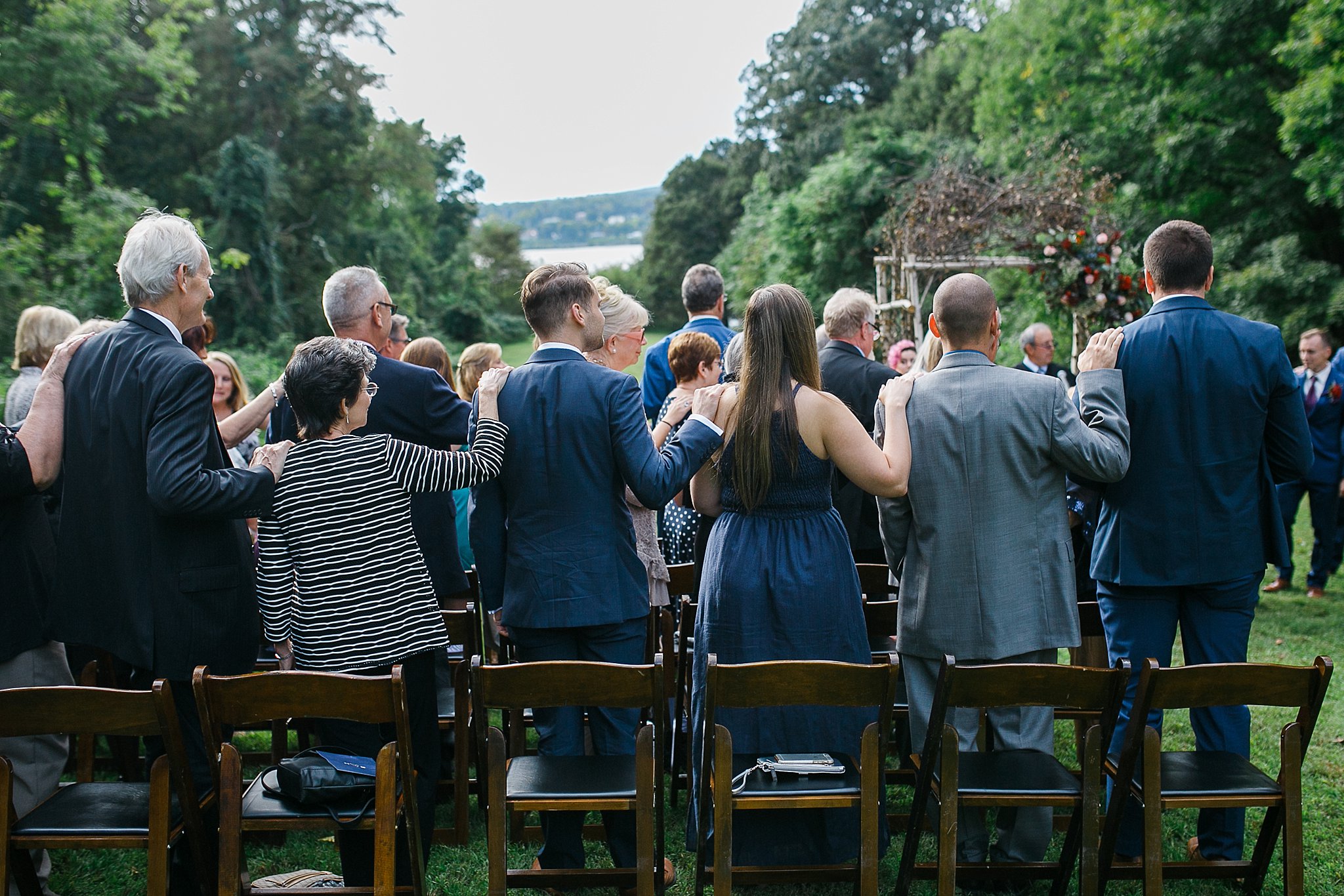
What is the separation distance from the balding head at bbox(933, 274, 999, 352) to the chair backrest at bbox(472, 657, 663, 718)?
1.42m

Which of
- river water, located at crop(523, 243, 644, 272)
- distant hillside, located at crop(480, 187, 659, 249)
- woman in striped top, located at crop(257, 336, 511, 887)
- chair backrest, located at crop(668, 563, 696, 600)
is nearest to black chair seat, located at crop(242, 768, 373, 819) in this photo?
woman in striped top, located at crop(257, 336, 511, 887)

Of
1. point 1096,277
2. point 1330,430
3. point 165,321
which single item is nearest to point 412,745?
point 165,321

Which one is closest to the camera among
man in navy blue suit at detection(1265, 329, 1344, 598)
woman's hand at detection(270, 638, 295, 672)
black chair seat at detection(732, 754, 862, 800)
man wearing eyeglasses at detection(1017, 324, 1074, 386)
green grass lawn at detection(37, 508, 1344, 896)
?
black chair seat at detection(732, 754, 862, 800)

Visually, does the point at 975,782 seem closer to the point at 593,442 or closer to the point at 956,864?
the point at 956,864

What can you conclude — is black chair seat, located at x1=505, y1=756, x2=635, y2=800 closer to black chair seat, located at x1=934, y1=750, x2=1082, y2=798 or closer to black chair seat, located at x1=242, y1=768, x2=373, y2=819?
black chair seat, located at x1=242, y1=768, x2=373, y2=819

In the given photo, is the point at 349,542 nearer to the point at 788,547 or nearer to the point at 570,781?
the point at 570,781

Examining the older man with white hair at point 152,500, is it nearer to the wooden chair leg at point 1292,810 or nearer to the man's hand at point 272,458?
the man's hand at point 272,458

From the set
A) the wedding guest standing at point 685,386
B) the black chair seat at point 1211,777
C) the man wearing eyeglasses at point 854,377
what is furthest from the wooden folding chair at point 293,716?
the man wearing eyeglasses at point 854,377

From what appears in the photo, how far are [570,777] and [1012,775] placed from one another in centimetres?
127

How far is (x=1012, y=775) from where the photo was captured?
304 cm

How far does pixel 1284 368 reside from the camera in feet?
11.0

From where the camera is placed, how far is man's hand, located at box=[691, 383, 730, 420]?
325 cm

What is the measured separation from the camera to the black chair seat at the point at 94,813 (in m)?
2.74

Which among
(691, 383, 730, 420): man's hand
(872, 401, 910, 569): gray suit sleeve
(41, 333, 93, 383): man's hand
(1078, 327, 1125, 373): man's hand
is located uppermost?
(41, 333, 93, 383): man's hand
